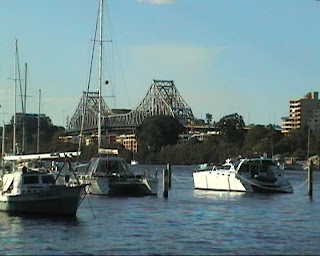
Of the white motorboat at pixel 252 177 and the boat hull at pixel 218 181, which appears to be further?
the boat hull at pixel 218 181

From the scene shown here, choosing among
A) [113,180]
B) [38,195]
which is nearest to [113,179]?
[113,180]

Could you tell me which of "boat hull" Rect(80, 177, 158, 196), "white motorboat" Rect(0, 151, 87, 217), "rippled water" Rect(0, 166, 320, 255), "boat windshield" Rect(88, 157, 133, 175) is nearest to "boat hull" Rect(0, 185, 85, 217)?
"white motorboat" Rect(0, 151, 87, 217)

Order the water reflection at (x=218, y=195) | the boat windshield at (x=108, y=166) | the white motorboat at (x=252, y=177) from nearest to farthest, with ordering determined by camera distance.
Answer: the water reflection at (x=218, y=195) < the boat windshield at (x=108, y=166) < the white motorboat at (x=252, y=177)

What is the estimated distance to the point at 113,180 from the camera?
68750mm

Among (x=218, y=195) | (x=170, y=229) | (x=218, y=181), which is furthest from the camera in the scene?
(x=218, y=181)

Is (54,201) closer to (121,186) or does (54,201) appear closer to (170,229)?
(170,229)

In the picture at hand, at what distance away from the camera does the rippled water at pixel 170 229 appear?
35031 mm

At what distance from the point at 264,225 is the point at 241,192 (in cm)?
2691

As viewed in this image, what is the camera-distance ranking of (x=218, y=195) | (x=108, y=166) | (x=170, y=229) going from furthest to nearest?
(x=108, y=166)
(x=218, y=195)
(x=170, y=229)

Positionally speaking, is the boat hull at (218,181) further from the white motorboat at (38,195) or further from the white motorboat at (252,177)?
the white motorboat at (38,195)

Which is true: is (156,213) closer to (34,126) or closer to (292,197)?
(292,197)

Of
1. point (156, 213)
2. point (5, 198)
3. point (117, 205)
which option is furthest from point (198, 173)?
point (5, 198)

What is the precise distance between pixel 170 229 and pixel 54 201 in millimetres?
7827

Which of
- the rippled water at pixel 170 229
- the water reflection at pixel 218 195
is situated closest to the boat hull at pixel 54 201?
the rippled water at pixel 170 229
